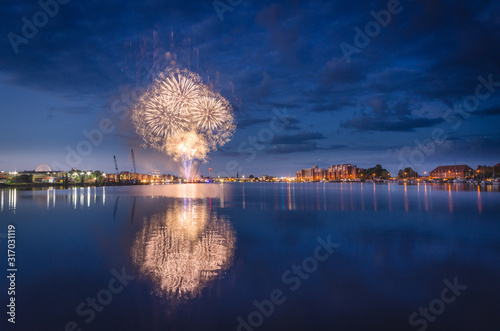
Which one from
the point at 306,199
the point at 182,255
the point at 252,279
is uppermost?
the point at 182,255

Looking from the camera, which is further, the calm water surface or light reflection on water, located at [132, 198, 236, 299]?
light reflection on water, located at [132, 198, 236, 299]

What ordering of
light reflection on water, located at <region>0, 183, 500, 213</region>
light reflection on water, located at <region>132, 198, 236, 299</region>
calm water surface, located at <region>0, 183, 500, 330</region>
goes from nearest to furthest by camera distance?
calm water surface, located at <region>0, 183, 500, 330</region> < light reflection on water, located at <region>132, 198, 236, 299</region> < light reflection on water, located at <region>0, 183, 500, 213</region>

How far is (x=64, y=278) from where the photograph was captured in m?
Answer: 10.6

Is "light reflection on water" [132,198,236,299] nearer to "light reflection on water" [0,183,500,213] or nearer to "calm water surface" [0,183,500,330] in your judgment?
"calm water surface" [0,183,500,330]

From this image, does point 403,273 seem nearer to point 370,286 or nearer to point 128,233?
point 370,286

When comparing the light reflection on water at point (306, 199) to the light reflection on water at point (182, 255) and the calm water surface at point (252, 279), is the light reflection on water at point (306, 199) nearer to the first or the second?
the light reflection on water at point (182, 255)

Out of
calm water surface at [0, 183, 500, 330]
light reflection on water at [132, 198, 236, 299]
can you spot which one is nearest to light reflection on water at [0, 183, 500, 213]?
light reflection on water at [132, 198, 236, 299]

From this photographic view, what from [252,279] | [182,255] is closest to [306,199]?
[182,255]

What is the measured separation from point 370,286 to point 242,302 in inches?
166

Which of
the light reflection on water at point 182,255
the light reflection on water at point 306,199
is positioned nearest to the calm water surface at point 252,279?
the light reflection on water at point 182,255

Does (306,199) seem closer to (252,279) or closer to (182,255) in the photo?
(182,255)

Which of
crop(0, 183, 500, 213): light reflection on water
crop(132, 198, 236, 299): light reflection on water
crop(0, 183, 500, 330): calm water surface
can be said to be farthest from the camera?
crop(0, 183, 500, 213): light reflection on water

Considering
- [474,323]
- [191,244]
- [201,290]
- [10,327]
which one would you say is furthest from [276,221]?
[10,327]

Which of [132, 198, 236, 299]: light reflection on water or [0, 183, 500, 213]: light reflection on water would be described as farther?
[0, 183, 500, 213]: light reflection on water
